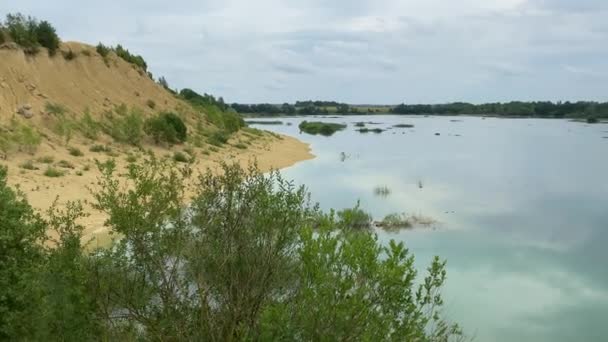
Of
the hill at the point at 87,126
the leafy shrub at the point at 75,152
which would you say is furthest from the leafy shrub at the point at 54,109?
the leafy shrub at the point at 75,152

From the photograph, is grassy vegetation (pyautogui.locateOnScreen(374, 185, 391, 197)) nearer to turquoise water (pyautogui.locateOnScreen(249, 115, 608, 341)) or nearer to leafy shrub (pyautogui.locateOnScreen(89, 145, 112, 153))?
turquoise water (pyautogui.locateOnScreen(249, 115, 608, 341))

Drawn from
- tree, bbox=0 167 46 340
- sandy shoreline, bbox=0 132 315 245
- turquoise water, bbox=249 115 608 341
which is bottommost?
turquoise water, bbox=249 115 608 341

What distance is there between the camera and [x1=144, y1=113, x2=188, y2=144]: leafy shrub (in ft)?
145

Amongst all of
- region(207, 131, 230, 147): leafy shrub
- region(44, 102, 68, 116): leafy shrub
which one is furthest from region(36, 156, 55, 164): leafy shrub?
region(207, 131, 230, 147): leafy shrub

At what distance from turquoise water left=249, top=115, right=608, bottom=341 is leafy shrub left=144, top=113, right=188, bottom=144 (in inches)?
385

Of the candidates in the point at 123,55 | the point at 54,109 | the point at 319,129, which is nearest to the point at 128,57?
the point at 123,55

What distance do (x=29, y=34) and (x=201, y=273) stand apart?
152 feet

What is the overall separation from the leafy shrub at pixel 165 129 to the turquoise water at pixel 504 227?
977cm

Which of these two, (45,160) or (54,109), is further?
(54,109)

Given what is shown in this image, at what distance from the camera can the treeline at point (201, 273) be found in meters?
7.29

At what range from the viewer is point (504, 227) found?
27406mm

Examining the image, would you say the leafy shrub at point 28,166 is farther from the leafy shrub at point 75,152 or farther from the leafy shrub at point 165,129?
the leafy shrub at point 165,129

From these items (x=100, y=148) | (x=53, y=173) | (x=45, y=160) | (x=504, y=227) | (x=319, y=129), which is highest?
(x=45, y=160)

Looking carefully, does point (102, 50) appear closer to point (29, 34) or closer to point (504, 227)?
point (29, 34)
